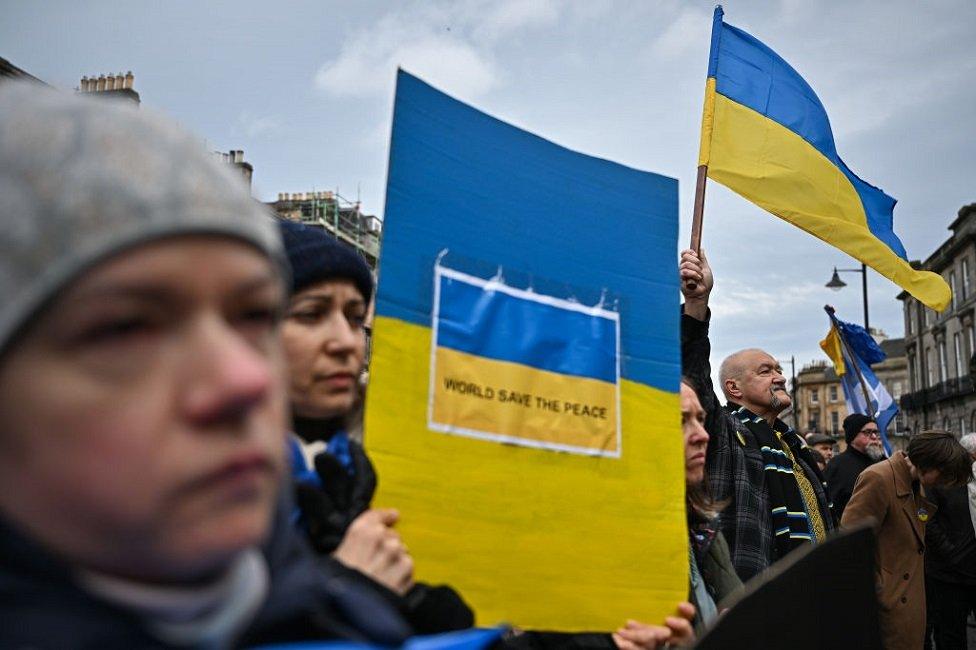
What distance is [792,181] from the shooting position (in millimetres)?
3988

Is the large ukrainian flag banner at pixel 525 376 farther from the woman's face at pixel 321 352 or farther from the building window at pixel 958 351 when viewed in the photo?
the building window at pixel 958 351

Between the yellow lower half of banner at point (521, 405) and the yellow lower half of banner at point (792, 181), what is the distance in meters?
1.93

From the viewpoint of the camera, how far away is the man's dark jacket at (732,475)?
11.4 ft

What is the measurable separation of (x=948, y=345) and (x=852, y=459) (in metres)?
57.3

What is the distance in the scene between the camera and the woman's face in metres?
1.62

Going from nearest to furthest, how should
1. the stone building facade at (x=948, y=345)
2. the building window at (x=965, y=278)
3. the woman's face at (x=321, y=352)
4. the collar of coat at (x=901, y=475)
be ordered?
1. the woman's face at (x=321, y=352)
2. the collar of coat at (x=901, y=475)
3. the stone building facade at (x=948, y=345)
4. the building window at (x=965, y=278)

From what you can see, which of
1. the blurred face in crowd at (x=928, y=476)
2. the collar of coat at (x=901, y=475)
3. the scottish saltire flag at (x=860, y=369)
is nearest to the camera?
the collar of coat at (x=901, y=475)

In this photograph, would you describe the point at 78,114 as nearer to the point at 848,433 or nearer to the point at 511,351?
the point at 511,351

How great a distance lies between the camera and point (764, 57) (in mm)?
4328

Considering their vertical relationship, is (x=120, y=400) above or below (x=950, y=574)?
above

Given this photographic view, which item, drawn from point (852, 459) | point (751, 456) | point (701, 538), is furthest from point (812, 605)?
point (852, 459)

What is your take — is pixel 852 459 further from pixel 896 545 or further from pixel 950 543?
pixel 896 545

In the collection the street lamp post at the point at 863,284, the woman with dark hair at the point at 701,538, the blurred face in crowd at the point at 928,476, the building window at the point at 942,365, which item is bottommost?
the woman with dark hair at the point at 701,538

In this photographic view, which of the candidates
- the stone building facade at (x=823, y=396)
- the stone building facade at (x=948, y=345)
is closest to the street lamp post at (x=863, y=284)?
the stone building facade at (x=948, y=345)
